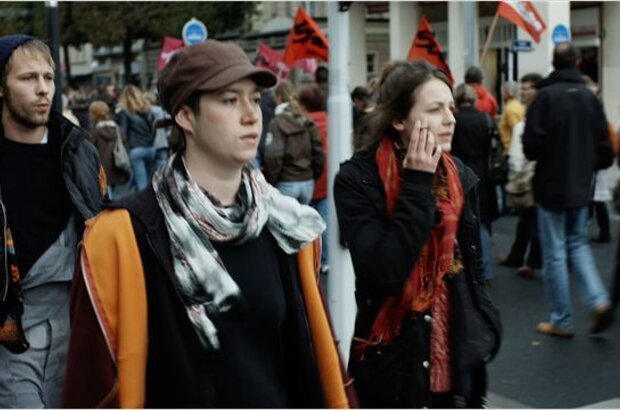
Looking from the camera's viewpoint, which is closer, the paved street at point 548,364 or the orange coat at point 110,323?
the orange coat at point 110,323

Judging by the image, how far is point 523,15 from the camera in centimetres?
1399

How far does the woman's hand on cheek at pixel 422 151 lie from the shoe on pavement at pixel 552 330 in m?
4.18

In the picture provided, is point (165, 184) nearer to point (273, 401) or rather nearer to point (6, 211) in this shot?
point (273, 401)

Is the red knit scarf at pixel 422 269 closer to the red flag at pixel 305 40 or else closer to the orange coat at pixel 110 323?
the orange coat at pixel 110 323

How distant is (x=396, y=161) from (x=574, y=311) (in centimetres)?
493

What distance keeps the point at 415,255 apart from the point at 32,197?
144cm

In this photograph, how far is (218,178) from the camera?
232 centimetres

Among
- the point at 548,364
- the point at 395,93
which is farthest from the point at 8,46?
the point at 548,364

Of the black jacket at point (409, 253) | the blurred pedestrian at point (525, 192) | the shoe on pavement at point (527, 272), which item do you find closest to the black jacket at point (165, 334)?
the black jacket at point (409, 253)

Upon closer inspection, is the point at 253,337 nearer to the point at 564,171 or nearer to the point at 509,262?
the point at 564,171

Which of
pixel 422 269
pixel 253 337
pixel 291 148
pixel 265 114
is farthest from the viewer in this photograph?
pixel 265 114

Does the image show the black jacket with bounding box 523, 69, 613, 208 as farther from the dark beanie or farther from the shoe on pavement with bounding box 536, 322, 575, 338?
the dark beanie

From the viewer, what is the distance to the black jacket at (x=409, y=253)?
2896 millimetres

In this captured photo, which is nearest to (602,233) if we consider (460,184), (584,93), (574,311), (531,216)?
(531,216)
